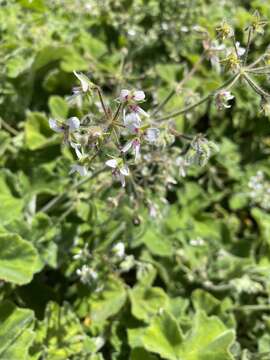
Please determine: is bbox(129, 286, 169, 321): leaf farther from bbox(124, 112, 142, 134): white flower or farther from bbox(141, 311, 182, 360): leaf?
bbox(124, 112, 142, 134): white flower

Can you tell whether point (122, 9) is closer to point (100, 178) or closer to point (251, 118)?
point (251, 118)

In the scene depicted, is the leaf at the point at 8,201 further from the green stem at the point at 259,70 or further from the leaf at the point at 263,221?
the leaf at the point at 263,221

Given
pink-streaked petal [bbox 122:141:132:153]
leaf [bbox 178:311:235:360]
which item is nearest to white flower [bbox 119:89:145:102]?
pink-streaked petal [bbox 122:141:132:153]

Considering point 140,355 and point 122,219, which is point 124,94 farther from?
point 140,355

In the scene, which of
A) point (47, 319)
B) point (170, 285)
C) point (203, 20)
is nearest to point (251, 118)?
point (203, 20)

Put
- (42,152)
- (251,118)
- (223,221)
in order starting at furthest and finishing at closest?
(251,118) → (223,221) → (42,152)

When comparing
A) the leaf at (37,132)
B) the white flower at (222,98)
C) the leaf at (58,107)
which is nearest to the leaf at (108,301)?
the leaf at (37,132)

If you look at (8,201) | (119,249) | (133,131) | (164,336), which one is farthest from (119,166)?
(164,336)
